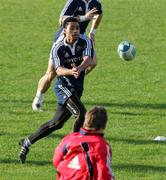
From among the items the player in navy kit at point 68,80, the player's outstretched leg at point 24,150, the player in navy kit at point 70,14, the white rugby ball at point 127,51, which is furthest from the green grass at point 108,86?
the white rugby ball at point 127,51

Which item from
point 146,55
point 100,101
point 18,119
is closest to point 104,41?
point 146,55

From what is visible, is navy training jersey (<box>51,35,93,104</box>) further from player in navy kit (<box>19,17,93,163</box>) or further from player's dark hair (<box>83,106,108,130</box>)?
player's dark hair (<box>83,106,108,130</box>)

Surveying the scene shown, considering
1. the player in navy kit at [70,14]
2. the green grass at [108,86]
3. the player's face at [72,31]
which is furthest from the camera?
the player in navy kit at [70,14]

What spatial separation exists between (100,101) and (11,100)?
178 cm

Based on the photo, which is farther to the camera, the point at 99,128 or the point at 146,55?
the point at 146,55

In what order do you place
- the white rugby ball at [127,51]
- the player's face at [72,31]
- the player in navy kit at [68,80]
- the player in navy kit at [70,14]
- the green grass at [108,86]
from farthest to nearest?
the white rugby ball at [127,51] → the player in navy kit at [70,14] → the green grass at [108,86] → the player in navy kit at [68,80] → the player's face at [72,31]

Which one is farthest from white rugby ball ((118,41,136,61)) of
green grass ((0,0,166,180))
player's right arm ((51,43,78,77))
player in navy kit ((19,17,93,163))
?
player's right arm ((51,43,78,77))

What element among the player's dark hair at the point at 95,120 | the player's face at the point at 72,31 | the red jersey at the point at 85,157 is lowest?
the red jersey at the point at 85,157

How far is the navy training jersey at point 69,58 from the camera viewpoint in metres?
10.9

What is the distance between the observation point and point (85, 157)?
7.31 m

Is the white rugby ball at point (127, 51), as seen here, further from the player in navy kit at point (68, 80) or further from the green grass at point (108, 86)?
the player in navy kit at point (68, 80)

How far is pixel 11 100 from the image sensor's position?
607 inches

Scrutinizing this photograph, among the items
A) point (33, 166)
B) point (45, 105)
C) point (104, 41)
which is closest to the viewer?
point (33, 166)

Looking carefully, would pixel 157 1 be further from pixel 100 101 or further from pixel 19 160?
pixel 19 160
